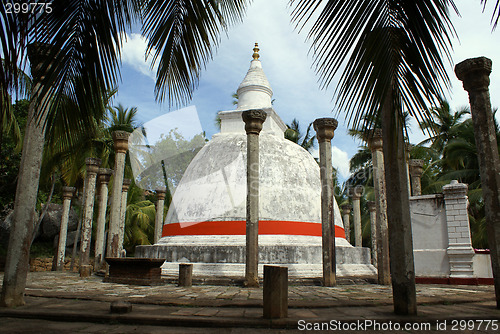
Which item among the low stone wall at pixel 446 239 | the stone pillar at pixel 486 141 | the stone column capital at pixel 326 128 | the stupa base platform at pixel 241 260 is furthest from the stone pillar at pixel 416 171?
the stone pillar at pixel 486 141

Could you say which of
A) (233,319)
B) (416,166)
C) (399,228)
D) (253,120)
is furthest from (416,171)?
(233,319)

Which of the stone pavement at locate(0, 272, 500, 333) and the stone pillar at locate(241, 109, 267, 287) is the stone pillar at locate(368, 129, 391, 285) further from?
the stone pavement at locate(0, 272, 500, 333)

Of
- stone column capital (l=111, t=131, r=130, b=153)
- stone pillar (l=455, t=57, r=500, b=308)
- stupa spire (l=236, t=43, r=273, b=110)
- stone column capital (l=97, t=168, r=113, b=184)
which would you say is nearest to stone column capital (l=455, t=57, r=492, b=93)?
stone pillar (l=455, t=57, r=500, b=308)

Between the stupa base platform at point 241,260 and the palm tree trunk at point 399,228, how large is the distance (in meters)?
4.91

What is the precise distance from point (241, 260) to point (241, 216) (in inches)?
65.6

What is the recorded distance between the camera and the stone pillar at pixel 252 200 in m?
7.92

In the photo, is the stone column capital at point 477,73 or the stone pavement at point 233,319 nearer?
the stone pavement at point 233,319

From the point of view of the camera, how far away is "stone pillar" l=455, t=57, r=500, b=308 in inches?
204

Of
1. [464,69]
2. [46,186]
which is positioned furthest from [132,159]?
[464,69]

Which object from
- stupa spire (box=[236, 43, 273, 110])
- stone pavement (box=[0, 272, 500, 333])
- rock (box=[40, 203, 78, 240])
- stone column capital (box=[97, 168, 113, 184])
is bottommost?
stone pavement (box=[0, 272, 500, 333])

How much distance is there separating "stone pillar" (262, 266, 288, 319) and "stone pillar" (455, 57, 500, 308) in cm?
298

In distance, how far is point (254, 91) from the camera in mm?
14992

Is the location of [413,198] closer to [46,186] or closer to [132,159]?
[132,159]

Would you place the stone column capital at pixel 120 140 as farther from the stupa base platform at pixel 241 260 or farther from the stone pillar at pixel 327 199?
the stone pillar at pixel 327 199
